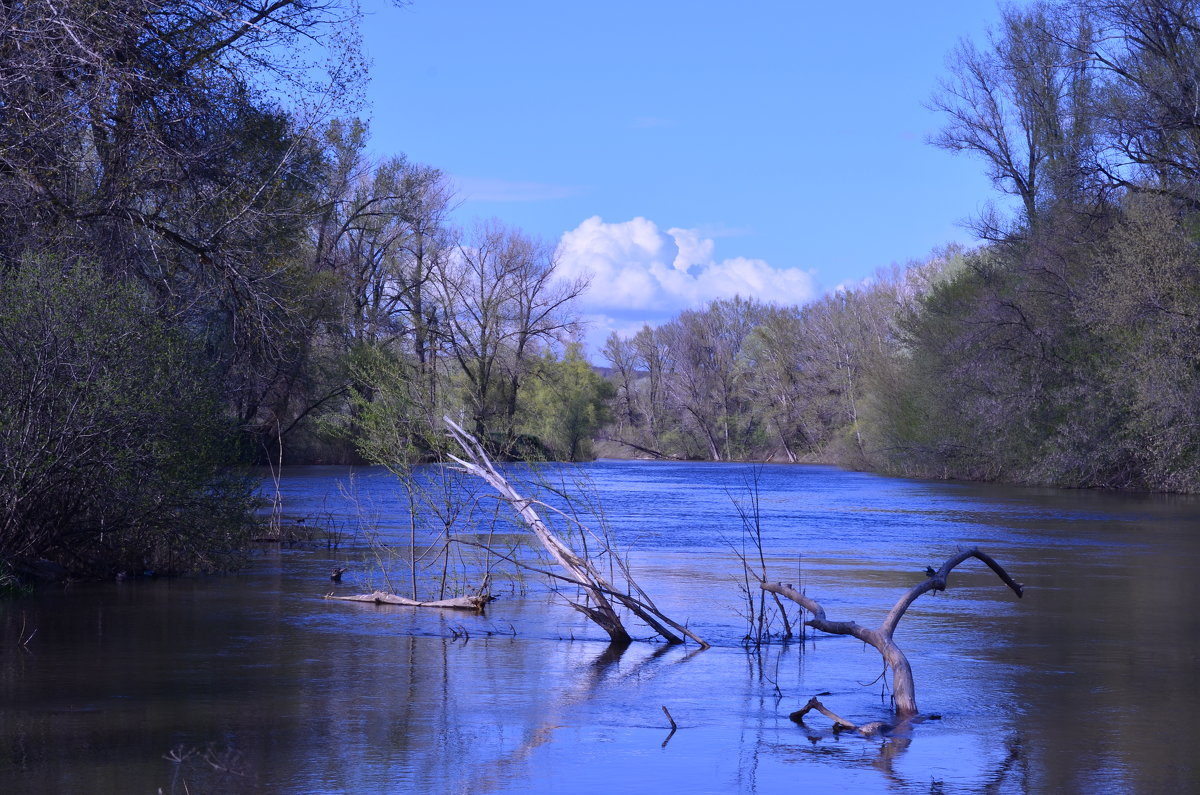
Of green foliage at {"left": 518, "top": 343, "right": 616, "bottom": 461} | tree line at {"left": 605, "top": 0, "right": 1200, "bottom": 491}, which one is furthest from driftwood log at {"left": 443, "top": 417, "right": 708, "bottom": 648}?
green foliage at {"left": 518, "top": 343, "right": 616, "bottom": 461}

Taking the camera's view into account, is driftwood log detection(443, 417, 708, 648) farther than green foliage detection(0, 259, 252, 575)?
No

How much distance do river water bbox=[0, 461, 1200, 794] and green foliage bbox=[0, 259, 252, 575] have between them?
59 cm

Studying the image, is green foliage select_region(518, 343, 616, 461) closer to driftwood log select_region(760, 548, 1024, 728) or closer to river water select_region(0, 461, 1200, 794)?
river water select_region(0, 461, 1200, 794)

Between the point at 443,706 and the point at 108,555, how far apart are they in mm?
7171

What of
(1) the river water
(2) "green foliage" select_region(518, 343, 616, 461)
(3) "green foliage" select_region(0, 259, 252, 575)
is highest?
(2) "green foliage" select_region(518, 343, 616, 461)

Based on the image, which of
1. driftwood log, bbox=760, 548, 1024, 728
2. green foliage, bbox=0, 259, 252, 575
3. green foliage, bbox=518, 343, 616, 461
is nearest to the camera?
driftwood log, bbox=760, 548, 1024, 728

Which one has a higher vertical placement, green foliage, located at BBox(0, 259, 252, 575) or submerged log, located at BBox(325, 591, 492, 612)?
green foliage, located at BBox(0, 259, 252, 575)

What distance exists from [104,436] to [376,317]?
42.9m

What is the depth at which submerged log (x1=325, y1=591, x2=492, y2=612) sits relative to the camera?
13.2 metres

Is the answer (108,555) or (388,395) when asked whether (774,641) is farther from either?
(108,555)

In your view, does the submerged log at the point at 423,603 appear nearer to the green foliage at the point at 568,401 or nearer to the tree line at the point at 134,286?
the tree line at the point at 134,286

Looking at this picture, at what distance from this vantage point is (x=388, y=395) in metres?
13.5

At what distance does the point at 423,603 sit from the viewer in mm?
13133

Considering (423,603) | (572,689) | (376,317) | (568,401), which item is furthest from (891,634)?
(568,401)
